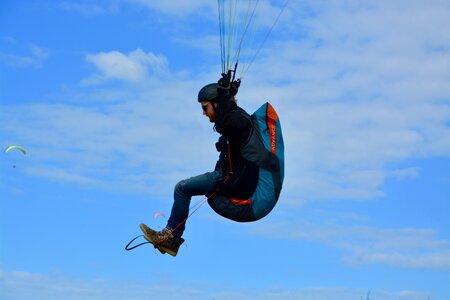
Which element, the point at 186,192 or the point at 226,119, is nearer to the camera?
the point at 226,119

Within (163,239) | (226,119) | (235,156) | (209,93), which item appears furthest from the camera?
(163,239)

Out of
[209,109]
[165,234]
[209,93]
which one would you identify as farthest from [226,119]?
[165,234]

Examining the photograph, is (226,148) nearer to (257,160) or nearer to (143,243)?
(257,160)

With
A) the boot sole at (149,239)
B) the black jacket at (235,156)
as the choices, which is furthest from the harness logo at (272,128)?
the boot sole at (149,239)

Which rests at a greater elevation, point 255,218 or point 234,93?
point 234,93

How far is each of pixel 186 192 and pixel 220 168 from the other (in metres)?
0.61

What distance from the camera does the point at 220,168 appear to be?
72.2 feet

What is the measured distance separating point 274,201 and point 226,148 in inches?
43.0

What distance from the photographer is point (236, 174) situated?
861 inches

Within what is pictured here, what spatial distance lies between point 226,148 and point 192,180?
692 millimetres

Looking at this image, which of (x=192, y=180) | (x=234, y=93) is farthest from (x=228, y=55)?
(x=192, y=180)

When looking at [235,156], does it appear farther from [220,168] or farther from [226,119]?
[226,119]

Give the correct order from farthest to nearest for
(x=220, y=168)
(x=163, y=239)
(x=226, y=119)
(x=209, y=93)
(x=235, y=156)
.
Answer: (x=163, y=239), (x=220, y=168), (x=235, y=156), (x=209, y=93), (x=226, y=119)

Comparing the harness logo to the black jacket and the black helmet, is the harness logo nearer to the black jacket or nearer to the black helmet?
the black jacket
